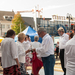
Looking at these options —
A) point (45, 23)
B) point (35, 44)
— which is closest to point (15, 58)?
point (35, 44)

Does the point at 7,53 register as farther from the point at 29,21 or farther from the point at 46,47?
the point at 29,21

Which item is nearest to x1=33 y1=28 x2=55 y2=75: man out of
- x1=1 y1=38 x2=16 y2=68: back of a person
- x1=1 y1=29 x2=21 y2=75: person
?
x1=1 y1=29 x2=21 y2=75: person

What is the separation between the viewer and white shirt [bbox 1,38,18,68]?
4.31 m

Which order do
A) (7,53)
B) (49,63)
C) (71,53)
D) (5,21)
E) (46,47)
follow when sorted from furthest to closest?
1. (5,21)
2. (49,63)
3. (46,47)
4. (7,53)
5. (71,53)

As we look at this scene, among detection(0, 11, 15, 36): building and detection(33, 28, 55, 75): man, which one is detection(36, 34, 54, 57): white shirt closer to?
detection(33, 28, 55, 75): man

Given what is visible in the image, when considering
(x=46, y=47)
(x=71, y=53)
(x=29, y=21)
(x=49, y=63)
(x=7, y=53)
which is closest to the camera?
(x=71, y=53)

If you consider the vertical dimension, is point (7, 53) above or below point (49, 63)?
above

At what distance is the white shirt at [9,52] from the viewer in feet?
14.1

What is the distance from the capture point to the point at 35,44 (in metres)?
8.25

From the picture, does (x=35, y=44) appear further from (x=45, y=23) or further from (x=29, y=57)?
(x=45, y=23)

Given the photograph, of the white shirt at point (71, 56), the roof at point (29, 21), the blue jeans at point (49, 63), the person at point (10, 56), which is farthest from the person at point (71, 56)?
the roof at point (29, 21)

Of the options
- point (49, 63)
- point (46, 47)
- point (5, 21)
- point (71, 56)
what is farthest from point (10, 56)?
point (5, 21)

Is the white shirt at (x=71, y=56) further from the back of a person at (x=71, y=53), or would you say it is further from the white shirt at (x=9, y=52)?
the white shirt at (x=9, y=52)

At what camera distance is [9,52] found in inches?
172
